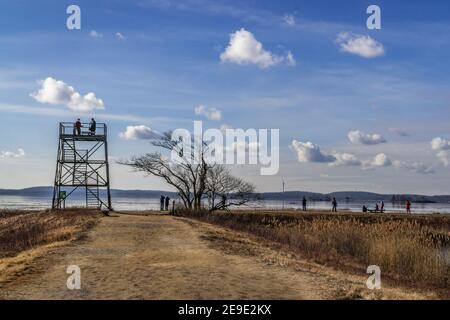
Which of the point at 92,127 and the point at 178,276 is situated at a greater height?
the point at 92,127

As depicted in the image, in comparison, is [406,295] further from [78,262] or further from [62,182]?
[62,182]

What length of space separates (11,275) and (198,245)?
671cm

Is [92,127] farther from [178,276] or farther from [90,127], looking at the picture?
[178,276]

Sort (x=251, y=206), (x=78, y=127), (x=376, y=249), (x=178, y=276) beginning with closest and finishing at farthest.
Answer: (x=178, y=276)
(x=376, y=249)
(x=78, y=127)
(x=251, y=206)

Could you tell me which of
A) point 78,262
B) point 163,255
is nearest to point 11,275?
point 78,262

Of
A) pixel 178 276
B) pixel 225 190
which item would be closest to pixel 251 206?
pixel 225 190

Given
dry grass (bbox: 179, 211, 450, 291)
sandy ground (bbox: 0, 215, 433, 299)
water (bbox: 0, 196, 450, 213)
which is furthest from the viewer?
water (bbox: 0, 196, 450, 213)

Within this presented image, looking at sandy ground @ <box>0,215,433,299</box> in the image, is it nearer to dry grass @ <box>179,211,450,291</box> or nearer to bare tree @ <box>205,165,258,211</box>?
dry grass @ <box>179,211,450,291</box>

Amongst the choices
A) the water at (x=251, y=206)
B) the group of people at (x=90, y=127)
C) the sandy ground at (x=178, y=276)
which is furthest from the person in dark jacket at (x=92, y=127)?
the sandy ground at (x=178, y=276)

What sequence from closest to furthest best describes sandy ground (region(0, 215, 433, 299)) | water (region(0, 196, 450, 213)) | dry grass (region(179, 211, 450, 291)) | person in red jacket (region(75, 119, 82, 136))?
sandy ground (region(0, 215, 433, 299)) < dry grass (region(179, 211, 450, 291)) < person in red jacket (region(75, 119, 82, 136)) < water (region(0, 196, 450, 213))

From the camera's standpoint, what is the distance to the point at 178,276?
11.2 meters

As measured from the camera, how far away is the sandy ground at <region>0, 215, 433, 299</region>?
9734 mm

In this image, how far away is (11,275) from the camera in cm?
1138

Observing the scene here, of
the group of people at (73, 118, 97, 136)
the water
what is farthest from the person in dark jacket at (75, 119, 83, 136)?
the water
